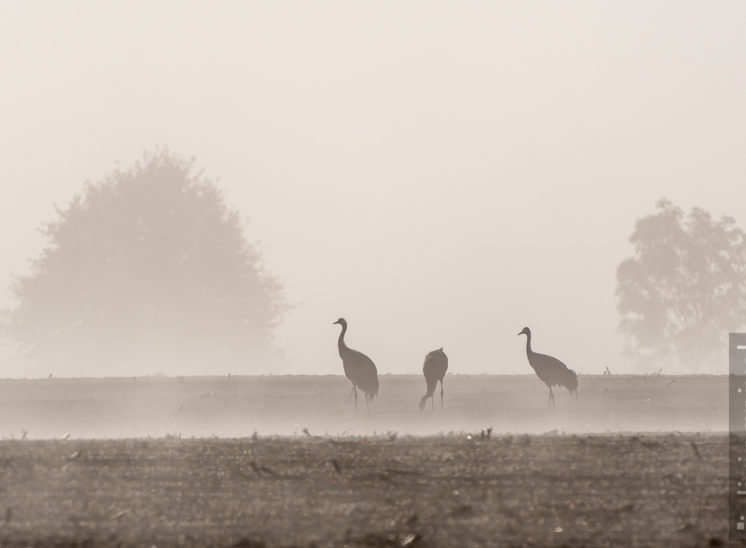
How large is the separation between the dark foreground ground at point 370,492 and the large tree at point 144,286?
6572 cm

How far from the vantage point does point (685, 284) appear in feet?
338

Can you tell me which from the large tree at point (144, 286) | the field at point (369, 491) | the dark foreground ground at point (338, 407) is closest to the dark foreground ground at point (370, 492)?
the field at point (369, 491)

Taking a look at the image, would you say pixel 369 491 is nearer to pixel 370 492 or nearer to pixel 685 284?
pixel 370 492

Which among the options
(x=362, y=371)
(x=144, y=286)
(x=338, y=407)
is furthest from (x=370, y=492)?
(x=144, y=286)

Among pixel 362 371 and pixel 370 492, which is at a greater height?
pixel 362 371

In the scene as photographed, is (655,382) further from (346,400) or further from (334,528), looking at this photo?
(334,528)

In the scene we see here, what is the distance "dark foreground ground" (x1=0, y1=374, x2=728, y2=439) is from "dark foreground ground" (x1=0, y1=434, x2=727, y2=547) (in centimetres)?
709

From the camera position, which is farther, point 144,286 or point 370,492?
point 144,286

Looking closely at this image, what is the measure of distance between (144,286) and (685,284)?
126ft

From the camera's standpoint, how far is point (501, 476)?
18.1m

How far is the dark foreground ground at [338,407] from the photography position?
98.9ft

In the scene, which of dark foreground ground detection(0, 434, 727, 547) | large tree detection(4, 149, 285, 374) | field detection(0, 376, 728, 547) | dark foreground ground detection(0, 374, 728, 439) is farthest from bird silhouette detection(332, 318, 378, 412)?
large tree detection(4, 149, 285, 374)

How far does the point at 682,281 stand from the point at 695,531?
89583mm

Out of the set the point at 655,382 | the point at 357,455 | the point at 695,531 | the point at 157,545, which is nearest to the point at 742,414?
the point at 655,382
